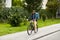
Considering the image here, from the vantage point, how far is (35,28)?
1791 centimetres

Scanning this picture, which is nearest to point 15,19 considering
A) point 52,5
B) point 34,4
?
point 34,4

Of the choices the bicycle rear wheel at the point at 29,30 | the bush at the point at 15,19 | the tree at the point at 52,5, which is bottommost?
the tree at the point at 52,5

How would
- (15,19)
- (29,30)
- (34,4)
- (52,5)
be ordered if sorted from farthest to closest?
(52,5) < (34,4) < (15,19) < (29,30)

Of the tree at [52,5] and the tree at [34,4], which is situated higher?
the tree at [34,4]

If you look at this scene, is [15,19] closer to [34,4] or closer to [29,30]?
[29,30]

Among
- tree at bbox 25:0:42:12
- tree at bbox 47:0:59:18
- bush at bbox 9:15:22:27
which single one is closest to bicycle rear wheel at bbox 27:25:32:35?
bush at bbox 9:15:22:27

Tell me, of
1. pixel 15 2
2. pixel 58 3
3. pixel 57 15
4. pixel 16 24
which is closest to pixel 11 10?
pixel 16 24

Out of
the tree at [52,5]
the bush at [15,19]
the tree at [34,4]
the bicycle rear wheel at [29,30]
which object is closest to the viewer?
the bicycle rear wheel at [29,30]

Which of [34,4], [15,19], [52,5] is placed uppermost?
[34,4]

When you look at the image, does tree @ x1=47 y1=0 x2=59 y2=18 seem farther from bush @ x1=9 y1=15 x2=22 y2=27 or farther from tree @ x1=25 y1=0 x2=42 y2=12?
bush @ x1=9 y1=15 x2=22 y2=27

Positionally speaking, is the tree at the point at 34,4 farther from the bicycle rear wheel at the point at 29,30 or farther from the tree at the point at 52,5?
the bicycle rear wheel at the point at 29,30

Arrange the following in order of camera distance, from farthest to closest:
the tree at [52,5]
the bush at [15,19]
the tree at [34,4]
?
the tree at [52,5] → the tree at [34,4] → the bush at [15,19]

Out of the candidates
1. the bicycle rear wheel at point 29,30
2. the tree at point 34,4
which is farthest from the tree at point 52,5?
the bicycle rear wheel at point 29,30

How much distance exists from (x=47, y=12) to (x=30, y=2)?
10.9 meters
